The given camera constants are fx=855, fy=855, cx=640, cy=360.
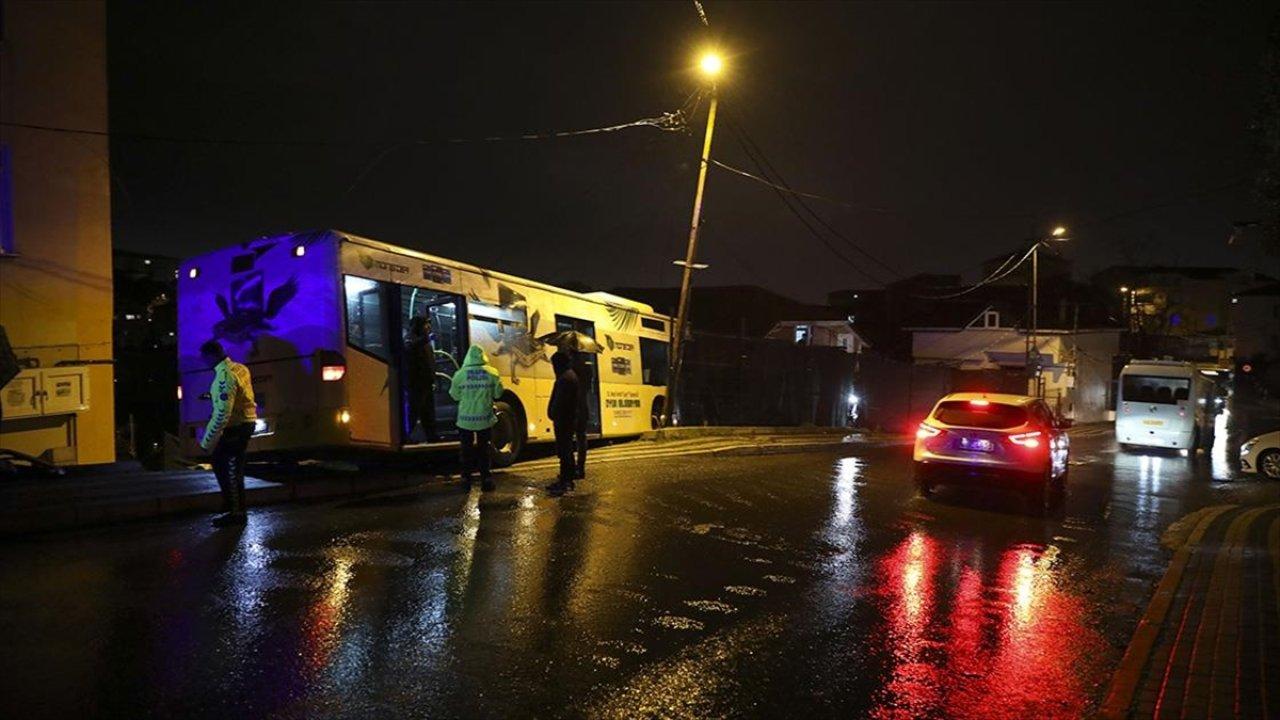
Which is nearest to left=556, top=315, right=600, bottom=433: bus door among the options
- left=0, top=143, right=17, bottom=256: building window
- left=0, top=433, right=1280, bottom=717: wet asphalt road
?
left=0, top=433, right=1280, bottom=717: wet asphalt road

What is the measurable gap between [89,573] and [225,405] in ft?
7.09

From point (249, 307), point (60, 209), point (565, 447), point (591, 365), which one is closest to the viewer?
point (249, 307)

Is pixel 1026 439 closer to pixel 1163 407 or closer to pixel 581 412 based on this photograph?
pixel 581 412

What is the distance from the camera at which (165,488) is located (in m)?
9.42

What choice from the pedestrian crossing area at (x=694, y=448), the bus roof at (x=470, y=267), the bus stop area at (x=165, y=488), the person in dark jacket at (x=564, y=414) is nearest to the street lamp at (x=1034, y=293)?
the pedestrian crossing area at (x=694, y=448)

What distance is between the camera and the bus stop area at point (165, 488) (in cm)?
802

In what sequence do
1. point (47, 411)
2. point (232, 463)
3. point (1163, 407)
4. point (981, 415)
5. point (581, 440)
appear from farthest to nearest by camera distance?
1. point (1163, 407)
2. point (47, 411)
3. point (981, 415)
4. point (581, 440)
5. point (232, 463)

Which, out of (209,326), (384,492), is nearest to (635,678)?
(384,492)

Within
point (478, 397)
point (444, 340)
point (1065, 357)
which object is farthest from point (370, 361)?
point (1065, 357)

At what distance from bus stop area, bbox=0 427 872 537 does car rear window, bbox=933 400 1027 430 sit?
213 inches

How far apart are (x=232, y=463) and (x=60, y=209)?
8.42 metres

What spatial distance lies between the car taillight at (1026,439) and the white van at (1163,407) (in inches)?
684

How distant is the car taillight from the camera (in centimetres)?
1171

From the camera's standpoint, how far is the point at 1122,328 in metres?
56.5
